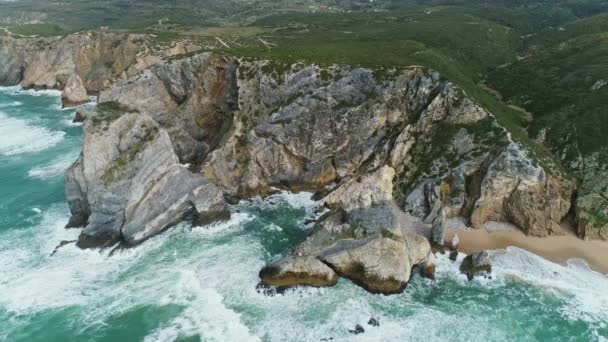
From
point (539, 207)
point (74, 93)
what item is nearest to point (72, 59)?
point (74, 93)

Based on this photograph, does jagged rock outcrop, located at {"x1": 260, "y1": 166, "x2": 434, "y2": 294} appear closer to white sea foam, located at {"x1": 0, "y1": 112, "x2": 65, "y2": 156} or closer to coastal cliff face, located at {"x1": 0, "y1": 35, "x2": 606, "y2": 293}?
coastal cliff face, located at {"x1": 0, "y1": 35, "x2": 606, "y2": 293}

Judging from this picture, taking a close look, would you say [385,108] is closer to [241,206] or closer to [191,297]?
[241,206]

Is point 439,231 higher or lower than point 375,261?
higher

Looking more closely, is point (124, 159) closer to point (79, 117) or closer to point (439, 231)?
point (439, 231)

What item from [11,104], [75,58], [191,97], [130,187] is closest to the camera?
[130,187]

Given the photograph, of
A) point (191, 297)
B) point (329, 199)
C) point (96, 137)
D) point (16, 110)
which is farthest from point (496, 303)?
point (16, 110)

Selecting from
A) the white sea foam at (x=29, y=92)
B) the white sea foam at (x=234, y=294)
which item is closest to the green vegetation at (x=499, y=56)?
the white sea foam at (x=234, y=294)

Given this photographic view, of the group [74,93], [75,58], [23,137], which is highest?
[75,58]
